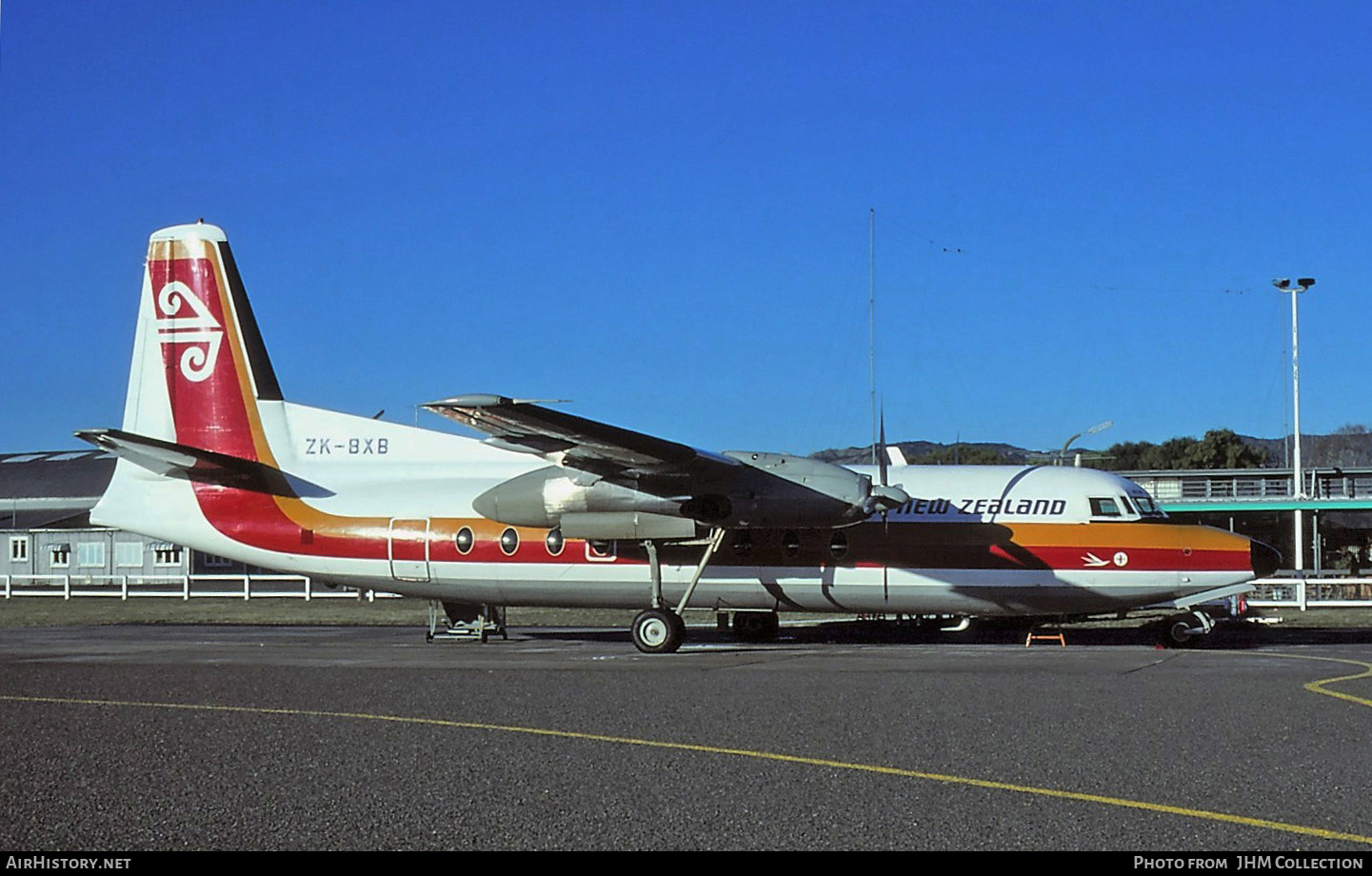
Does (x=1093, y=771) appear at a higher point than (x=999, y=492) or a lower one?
lower

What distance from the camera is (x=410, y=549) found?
23.2 metres

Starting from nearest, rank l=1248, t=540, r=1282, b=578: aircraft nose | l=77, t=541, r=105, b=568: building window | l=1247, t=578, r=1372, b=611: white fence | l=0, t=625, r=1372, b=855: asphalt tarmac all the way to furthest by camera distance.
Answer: l=0, t=625, r=1372, b=855: asphalt tarmac, l=1248, t=540, r=1282, b=578: aircraft nose, l=1247, t=578, r=1372, b=611: white fence, l=77, t=541, r=105, b=568: building window

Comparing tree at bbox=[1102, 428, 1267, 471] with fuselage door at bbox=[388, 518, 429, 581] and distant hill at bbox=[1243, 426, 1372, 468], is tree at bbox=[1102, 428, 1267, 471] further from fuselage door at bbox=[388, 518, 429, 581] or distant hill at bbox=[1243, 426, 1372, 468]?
fuselage door at bbox=[388, 518, 429, 581]

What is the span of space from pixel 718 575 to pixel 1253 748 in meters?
13.0

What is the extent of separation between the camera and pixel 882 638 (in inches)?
981

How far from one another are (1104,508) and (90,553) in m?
47.8

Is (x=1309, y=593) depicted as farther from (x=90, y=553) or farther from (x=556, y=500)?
(x=90, y=553)

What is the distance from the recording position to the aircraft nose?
21609mm

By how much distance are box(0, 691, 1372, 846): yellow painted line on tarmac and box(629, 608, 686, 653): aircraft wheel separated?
29.5 ft

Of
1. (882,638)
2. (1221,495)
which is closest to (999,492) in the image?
(882,638)

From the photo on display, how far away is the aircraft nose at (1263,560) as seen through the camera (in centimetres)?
2161

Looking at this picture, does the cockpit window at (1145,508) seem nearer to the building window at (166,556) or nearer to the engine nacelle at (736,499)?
the engine nacelle at (736,499)

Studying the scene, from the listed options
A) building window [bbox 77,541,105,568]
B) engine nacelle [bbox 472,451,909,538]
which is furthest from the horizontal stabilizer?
building window [bbox 77,541,105,568]
